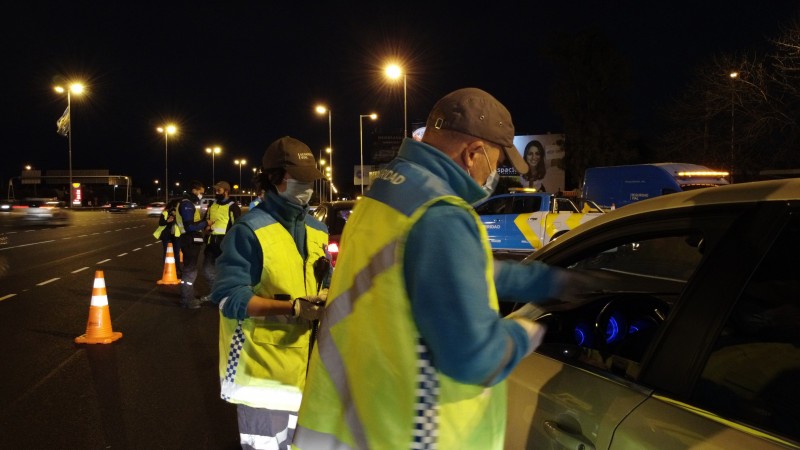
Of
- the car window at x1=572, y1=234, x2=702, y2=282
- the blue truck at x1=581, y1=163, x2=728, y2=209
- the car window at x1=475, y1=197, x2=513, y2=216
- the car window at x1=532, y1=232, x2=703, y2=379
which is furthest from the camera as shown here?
the blue truck at x1=581, y1=163, x2=728, y2=209

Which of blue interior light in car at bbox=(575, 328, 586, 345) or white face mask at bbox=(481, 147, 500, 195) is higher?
white face mask at bbox=(481, 147, 500, 195)

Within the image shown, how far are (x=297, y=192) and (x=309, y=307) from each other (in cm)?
66

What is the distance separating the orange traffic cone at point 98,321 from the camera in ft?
24.0

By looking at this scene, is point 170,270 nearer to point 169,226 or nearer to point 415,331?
point 169,226

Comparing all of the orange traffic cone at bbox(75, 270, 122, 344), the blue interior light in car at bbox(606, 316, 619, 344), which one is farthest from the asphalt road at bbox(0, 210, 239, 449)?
the blue interior light in car at bbox(606, 316, 619, 344)

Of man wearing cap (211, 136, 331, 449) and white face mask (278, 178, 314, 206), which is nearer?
man wearing cap (211, 136, 331, 449)

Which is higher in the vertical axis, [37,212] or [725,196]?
[725,196]

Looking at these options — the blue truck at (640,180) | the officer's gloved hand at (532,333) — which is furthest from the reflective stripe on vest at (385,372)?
the blue truck at (640,180)

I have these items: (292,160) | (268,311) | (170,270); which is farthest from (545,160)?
(268,311)

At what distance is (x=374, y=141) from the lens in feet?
182

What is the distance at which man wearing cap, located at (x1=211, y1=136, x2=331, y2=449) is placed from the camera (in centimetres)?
276

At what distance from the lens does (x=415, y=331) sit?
1463 millimetres

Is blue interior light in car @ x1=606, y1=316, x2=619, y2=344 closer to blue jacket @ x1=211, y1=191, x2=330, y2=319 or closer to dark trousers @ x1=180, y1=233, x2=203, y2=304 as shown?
blue jacket @ x1=211, y1=191, x2=330, y2=319

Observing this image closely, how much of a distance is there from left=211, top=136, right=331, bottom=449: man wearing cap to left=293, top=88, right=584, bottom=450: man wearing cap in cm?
111
